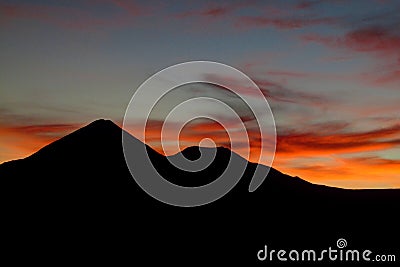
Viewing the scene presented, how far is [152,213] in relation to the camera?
9700 centimetres

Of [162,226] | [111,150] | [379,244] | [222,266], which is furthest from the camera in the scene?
[111,150]

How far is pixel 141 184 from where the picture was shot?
373 feet

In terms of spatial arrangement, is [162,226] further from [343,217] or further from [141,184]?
[343,217]

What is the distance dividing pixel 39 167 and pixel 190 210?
32645 millimetres

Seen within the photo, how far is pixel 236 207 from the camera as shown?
107125 mm

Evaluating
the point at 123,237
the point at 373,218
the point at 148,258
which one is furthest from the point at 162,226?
the point at 373,218

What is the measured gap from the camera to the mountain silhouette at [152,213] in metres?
80.7

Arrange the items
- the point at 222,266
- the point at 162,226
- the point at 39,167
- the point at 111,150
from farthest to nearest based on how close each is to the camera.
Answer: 1. the point at 111,150
2. the point at 39,167
3. the point at 162,226
4. the point at 222,266

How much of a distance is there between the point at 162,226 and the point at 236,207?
2050 centimetres

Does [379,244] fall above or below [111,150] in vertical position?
below

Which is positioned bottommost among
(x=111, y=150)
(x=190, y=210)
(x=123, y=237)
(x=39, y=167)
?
(x=123, y=237)

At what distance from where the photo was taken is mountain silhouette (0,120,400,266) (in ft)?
265

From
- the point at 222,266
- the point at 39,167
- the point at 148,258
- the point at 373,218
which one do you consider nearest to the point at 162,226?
the point at 148,258

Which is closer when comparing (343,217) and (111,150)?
(343,217)
